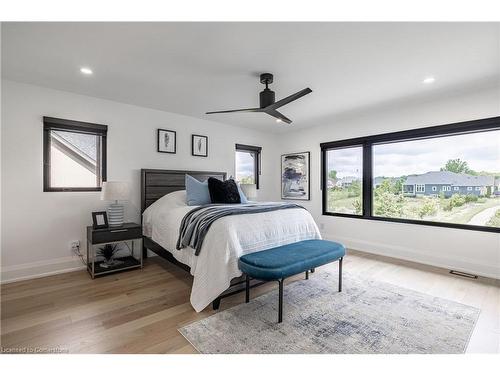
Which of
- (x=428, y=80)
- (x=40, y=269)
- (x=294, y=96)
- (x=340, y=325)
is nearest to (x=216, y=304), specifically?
(x=340, y=325)

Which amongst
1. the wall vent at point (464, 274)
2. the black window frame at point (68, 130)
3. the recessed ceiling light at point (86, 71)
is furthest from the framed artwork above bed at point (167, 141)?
the wall vent at point (464, 274)

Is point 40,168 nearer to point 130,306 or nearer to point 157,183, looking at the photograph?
point 157,183

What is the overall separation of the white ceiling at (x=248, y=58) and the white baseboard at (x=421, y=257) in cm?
225

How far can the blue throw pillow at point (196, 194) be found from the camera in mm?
3301

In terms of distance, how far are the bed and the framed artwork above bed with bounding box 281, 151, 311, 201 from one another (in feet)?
7.21

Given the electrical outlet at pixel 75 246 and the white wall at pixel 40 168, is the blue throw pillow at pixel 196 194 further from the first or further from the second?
the electrical outlet at pixel 75 246

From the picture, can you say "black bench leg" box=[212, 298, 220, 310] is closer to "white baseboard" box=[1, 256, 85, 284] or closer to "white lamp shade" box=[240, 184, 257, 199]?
"white baseboard" box=[1, 256, 85, 284]

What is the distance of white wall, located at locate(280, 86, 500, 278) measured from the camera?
9.98 feet

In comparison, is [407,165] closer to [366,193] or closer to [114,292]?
[366,193]

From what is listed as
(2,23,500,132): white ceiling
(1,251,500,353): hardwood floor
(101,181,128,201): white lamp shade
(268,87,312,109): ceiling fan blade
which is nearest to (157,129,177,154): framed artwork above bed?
(2,23,500,132): white ceiling

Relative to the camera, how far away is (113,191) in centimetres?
306

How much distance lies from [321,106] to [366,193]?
1.73 metres

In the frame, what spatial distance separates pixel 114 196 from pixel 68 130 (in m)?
1.12
